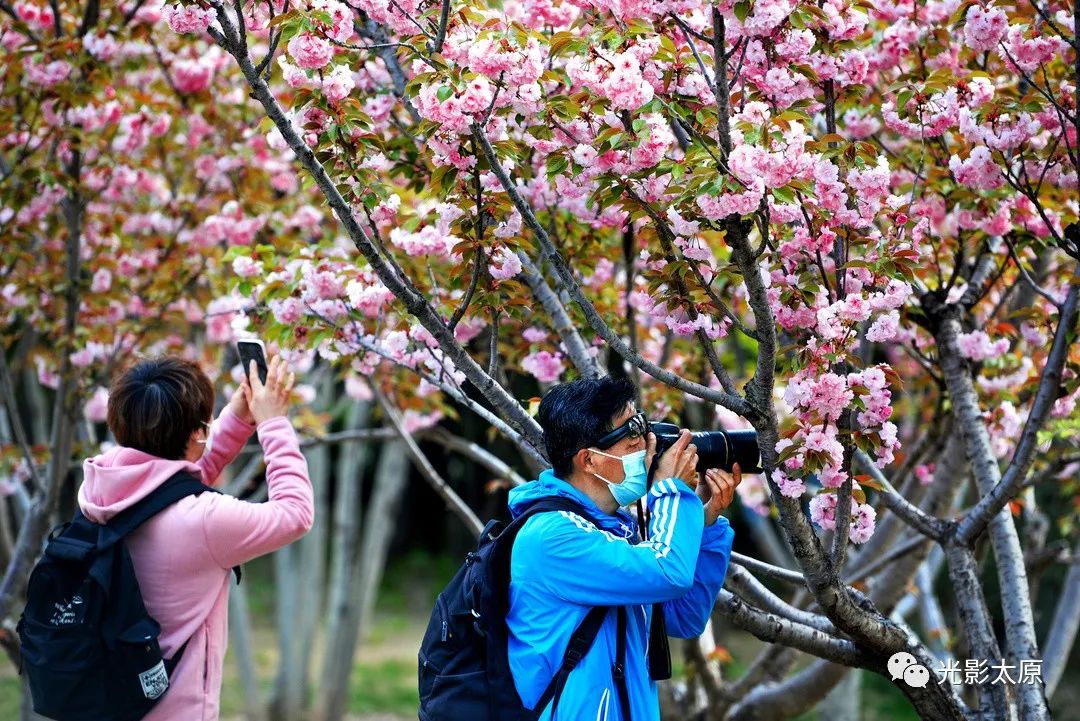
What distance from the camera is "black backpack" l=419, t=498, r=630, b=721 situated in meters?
2.24

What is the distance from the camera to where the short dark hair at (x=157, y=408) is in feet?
8.76

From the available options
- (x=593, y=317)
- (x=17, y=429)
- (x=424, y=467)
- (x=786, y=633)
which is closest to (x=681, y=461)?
(x=593, y=317)

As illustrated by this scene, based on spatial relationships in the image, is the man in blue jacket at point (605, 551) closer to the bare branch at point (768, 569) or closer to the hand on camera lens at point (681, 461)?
the hand on camera lens at point (681, 461)

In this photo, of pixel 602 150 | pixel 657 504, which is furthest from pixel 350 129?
pixel 657 504

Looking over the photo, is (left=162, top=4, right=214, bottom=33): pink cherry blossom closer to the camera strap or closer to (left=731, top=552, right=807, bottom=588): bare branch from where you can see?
the camera strap

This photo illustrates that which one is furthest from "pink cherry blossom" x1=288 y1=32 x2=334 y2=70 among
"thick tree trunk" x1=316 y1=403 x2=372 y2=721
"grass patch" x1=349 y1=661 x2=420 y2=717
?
"grass patch" x1=349 y1=661 x2=420 y2=717

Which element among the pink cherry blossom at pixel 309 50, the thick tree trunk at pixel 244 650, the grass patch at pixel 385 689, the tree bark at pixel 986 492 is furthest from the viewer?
the grass patch at pixel 385 689

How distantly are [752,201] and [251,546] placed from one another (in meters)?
1.36

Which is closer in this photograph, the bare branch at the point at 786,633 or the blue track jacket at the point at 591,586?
the blue track jacket at the point at 591,586

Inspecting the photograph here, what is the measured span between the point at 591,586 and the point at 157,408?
1.15 metres

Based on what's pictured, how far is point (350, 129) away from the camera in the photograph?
9.35ft

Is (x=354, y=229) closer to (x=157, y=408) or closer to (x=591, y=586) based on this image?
(x=157, y=408)

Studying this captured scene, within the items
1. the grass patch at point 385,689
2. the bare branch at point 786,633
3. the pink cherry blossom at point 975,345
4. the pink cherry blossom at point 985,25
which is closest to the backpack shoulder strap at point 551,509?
the bare branch at point 786,633

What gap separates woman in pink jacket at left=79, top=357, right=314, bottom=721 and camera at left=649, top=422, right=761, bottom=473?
0.86 m
